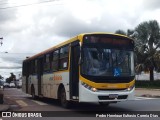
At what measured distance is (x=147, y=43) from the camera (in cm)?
4722

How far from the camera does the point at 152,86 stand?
4819cm

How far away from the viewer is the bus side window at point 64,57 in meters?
16.9

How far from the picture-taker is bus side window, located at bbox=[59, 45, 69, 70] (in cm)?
1691

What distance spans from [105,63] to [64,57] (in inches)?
118

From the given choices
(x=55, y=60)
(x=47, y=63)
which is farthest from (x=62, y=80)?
(x=47, y=63)

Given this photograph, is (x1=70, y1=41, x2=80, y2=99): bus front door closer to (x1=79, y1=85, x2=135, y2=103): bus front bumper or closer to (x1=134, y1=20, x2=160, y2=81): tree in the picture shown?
(x1=79, y1=85, x2=135, y2=103): bus front bumper

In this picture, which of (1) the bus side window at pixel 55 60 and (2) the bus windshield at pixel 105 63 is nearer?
(2) the bus windshield at pixel 105 63

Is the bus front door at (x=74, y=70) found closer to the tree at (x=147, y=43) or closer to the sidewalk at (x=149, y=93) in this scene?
the sidewalk at (x=149, y=93)

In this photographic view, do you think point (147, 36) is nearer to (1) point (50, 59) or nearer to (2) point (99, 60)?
(1) point (50, 59)

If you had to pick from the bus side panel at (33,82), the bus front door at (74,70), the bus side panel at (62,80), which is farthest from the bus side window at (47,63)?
the bus front door at (74,70)

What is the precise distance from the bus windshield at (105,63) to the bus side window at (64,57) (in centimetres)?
209

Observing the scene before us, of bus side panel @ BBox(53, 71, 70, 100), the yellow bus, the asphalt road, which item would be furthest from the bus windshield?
bus side panel @ BBox(53, 71, 70, 100)

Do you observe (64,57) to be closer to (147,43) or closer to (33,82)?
(33,82)

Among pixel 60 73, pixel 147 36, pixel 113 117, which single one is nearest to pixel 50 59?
pixel 60 73
